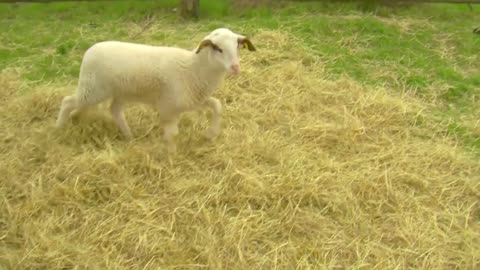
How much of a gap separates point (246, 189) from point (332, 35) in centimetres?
353

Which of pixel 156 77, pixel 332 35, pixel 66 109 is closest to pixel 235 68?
pixel 156 77

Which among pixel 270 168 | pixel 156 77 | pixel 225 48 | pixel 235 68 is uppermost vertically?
pixel 225 48

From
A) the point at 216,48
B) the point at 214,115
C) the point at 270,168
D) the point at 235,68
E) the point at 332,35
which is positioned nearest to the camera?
the point at 235,68

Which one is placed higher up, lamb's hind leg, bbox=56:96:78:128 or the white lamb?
the white lamb

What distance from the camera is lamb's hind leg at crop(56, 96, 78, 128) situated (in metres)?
4.68

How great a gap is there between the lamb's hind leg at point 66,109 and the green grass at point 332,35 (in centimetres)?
123

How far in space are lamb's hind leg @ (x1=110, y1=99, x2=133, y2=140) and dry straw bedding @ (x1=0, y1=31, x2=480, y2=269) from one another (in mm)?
85

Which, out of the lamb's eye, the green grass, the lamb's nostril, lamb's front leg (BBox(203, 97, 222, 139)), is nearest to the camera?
the lamb's nostril

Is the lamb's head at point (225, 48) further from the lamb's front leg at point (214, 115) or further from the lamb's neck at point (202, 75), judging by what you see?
the lamb's front leg at point (214, 115)

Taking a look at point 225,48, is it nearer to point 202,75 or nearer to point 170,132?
point 202,75

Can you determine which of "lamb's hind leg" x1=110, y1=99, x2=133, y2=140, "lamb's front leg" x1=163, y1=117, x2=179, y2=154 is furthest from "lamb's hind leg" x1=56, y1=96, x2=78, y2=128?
"lamb's front leg" x1=163, y1=117, x2=179, y2=154

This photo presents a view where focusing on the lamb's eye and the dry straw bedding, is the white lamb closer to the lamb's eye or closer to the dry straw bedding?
the lamb's eye

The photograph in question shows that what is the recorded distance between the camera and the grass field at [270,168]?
11.7 feet

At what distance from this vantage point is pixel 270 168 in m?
4.33
